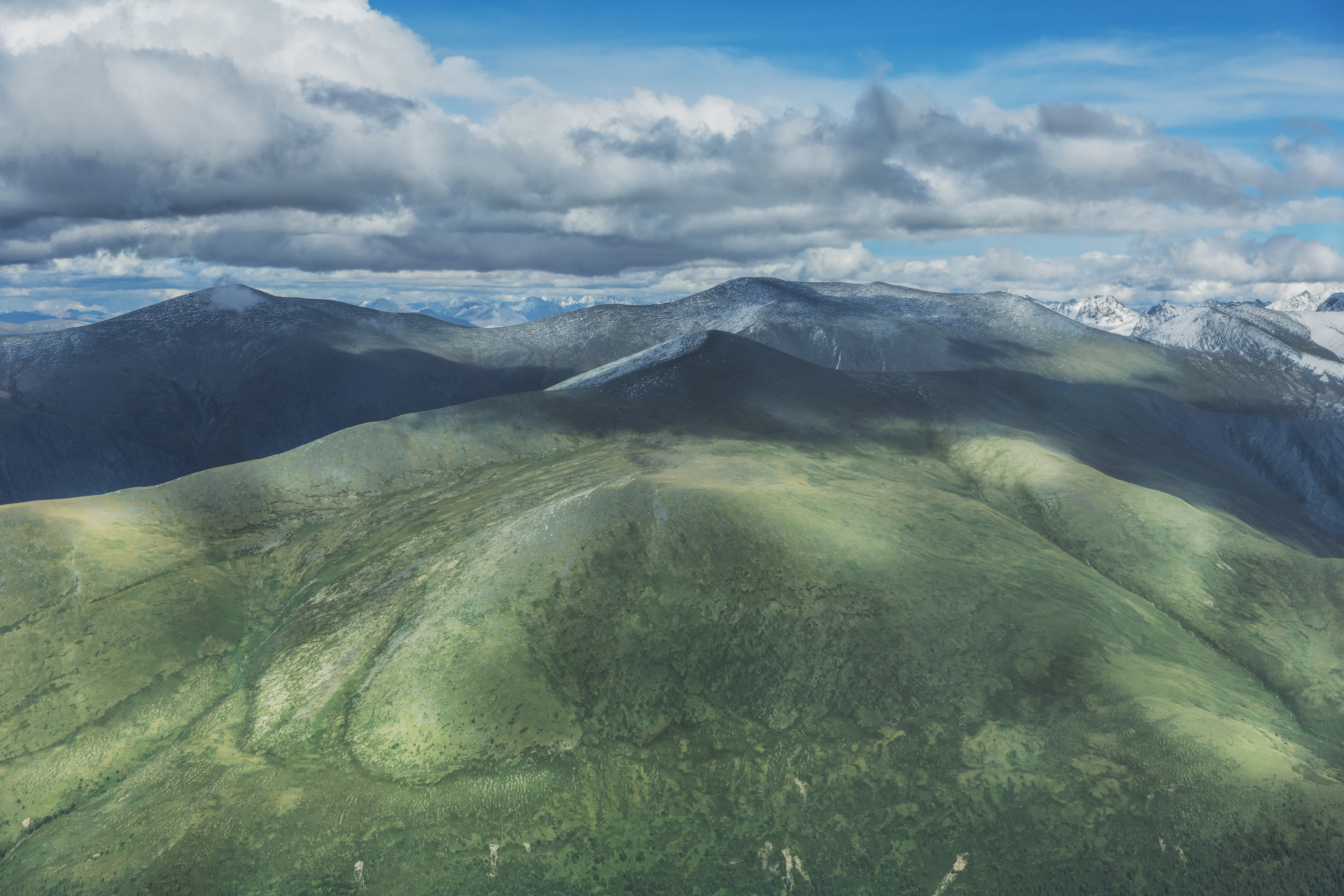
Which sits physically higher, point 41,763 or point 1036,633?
point 1036,633

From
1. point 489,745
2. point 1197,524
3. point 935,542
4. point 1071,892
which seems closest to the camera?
point 1071,892

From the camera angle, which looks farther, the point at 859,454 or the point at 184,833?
the point at 859,454

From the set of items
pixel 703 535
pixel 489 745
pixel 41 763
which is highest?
pixel 703 535

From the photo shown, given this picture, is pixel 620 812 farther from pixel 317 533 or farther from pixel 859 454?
pixel 859 454

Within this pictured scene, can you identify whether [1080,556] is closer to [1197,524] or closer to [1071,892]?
[1197,524]

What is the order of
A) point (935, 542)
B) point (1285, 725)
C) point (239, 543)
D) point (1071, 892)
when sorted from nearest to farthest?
1. point (1071, 892)
2. point (1285, 725)
3. point (935, 542)
4. point (239, 543)

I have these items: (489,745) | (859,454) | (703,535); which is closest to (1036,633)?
(703,535)
